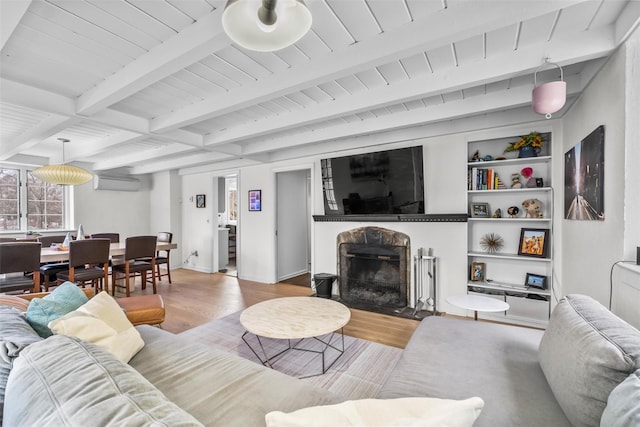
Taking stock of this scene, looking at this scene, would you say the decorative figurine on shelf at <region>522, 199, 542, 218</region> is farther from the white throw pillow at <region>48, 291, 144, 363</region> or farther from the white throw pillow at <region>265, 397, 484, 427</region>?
the white throw pillow at <region>48, 291, 144, 363</region>

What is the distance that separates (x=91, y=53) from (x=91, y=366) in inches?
81.3

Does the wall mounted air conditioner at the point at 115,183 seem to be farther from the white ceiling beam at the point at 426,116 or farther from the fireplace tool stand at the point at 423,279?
the fireplace tool stand at the point at 423,279

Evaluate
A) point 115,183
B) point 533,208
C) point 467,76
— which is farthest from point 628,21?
point 115,183

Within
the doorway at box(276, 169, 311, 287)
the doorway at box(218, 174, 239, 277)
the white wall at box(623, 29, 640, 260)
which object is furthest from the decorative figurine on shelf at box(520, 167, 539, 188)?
the doorway at box(218, 174, 239, 277)

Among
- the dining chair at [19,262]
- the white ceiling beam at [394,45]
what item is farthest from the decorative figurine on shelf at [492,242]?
the dining chair at [19,262]

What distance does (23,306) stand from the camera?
1682 millimetres

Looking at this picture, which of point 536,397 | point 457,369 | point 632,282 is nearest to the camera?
point 536,397

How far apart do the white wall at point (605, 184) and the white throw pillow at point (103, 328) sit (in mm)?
2748

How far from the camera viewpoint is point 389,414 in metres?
0.72

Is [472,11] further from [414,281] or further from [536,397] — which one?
[414,281]

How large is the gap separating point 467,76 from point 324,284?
3.04m

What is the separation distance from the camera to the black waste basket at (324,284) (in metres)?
4.09

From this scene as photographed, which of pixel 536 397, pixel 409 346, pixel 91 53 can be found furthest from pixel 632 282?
pixel 91 53

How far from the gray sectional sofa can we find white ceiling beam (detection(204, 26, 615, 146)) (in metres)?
1.49
